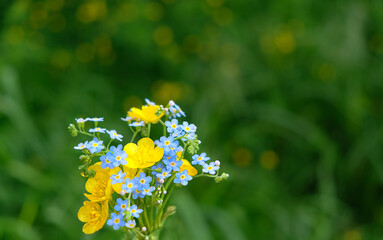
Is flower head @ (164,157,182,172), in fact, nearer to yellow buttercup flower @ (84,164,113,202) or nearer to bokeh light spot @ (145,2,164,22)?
yellow buttercup flower @ (84,164,113,202)

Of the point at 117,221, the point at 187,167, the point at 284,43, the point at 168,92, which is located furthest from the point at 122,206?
the point at 284,43

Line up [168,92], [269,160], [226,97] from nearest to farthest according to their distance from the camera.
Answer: [269,160] → [226,97] → [168,92]

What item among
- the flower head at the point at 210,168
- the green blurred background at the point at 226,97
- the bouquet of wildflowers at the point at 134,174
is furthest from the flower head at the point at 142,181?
the green blurred background at the point at 226,97

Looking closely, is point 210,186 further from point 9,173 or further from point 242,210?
point 9,173

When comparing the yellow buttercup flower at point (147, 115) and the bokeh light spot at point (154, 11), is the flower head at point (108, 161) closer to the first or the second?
the yellow buttercup flower at point (147, 115)

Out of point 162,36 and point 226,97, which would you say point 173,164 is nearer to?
point 226,97

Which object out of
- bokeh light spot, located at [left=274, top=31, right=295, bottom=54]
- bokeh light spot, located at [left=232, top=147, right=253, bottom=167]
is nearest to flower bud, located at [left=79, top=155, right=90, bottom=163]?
bokeh light spot, located at [left=232, top=147, right=253, bottom=167]
